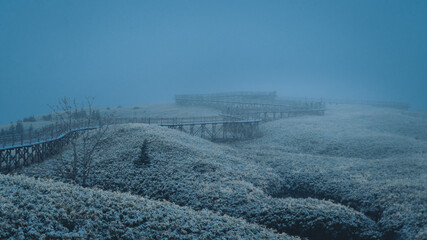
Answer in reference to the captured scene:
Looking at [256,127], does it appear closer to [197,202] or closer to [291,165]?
[291,165]

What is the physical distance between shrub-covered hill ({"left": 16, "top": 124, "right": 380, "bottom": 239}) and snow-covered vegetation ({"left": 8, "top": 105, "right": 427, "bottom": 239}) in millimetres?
69

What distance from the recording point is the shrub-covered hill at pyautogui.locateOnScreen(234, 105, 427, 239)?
63.9 ft

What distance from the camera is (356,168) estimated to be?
29203mm

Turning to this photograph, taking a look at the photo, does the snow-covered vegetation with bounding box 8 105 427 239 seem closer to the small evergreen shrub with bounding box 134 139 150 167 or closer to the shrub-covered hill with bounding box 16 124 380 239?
the shrub-covered hill with bounding box 16 124 380 239

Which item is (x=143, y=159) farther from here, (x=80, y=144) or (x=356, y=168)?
(x=356, y=168)

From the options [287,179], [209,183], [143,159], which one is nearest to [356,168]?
[287,179]

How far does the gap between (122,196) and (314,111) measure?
217ft

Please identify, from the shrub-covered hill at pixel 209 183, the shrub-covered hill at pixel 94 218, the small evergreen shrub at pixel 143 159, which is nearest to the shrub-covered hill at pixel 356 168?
the shrub-covered hill at pixel 209 183

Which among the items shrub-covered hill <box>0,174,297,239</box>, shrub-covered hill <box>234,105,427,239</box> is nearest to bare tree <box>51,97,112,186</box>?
shrub-covered hill <box>0,174,297,239</box>

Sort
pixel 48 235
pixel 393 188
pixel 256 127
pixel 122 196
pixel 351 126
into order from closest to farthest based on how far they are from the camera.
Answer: pixel 48 235 → pixel 122 196 → pixel 393 188 → pixel 256 127 → pixel 351 126

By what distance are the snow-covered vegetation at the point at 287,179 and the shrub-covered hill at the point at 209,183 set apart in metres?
0.07

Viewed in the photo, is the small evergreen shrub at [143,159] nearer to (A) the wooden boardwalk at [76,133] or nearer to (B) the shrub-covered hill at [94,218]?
(A) the wooden boardwalk at [76,133]

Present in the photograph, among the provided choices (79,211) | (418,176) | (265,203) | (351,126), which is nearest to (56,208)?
(79,211)

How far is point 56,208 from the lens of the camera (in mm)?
12320
